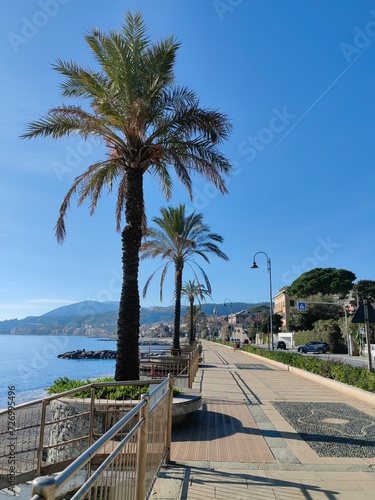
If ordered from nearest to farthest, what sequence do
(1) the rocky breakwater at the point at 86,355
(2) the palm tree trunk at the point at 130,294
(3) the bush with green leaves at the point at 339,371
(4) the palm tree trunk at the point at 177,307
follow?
(2) the palm tree trunk at the point at 130,294
(3) the bush with green leaves at the point at 339,371
(4) the palm tree trunk at the point at 177,307
(1) the rocky breakwater at the point at 86,355

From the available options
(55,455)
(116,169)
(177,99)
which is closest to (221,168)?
(177,99)

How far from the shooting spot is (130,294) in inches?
416

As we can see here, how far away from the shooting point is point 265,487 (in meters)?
4.61

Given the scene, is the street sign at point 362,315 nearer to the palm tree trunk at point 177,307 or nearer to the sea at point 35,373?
the sea at point 35,373

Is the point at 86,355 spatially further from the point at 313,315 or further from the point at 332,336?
the point at 332,336

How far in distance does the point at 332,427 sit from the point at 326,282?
76608 mm

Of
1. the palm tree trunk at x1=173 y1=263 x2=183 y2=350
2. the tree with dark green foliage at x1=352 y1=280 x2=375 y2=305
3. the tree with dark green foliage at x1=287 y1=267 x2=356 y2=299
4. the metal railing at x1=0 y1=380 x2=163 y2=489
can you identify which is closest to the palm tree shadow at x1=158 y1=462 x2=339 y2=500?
the metal railing at x1=0 y1=380 x2=163 y2=489

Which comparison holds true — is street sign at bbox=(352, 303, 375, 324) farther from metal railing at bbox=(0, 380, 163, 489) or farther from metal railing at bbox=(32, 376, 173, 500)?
metal railing at bbox=(32, 376, 173, 500)

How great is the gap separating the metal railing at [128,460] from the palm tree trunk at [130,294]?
490 centimetres

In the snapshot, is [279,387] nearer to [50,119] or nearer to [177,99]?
[177,99]

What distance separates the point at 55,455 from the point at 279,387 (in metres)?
9.10

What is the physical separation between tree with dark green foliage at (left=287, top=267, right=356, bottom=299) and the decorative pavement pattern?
7317 cm

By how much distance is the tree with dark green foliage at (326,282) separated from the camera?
3120 inches

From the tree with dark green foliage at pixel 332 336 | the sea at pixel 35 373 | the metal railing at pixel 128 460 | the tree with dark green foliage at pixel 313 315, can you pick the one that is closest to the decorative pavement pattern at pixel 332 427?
the metal railing at pixel 128 460
